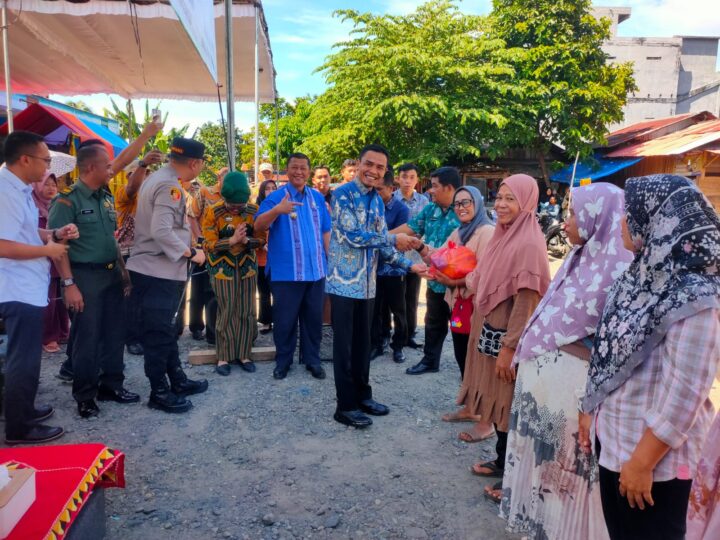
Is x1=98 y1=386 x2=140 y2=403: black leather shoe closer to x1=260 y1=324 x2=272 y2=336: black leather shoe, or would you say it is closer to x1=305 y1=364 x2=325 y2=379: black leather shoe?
x1=305 y1=364 x2=325 y2=379: black leather shoe

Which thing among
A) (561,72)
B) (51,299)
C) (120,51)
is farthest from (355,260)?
(561,72)

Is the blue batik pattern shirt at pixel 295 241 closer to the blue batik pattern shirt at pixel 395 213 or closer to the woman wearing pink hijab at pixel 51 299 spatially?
the blue batik pattern shirt at pixel 395 213

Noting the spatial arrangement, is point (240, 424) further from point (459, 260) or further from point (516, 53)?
point (516, 53)

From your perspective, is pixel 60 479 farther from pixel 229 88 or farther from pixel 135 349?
→ pixel 229 88

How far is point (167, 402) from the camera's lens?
3701 millimetres

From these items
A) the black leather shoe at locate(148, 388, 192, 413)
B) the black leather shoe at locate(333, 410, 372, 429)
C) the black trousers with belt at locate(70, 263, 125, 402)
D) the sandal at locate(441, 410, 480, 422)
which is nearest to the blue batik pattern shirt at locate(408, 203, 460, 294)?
the sandal at locate(441, 410, 480, 422)

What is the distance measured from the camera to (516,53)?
16.5 m

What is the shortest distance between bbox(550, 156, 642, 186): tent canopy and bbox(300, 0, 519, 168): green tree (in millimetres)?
4108

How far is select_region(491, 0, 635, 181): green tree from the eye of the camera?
16.8m

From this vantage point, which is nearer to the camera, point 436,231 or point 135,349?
point 436,231

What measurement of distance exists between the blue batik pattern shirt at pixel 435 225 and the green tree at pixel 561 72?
13.2 m

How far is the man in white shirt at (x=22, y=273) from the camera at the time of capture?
2.89 meters

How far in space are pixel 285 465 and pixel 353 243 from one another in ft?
4.91

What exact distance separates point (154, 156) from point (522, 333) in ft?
9.72
